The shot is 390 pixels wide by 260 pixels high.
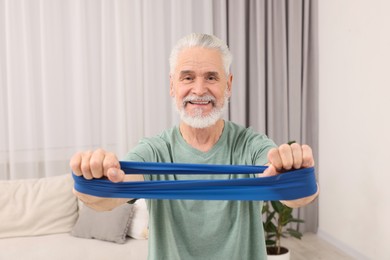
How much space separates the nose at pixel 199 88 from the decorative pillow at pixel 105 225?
2.02 meters

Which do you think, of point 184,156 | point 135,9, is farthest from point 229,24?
point 184,156

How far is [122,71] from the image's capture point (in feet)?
13.6

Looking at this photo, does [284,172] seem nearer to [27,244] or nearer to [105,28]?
[27,244]

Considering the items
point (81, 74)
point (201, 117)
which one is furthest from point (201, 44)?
point (81, 74)

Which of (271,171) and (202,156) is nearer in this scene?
(271,171)

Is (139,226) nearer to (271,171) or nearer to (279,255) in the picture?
(279,255)

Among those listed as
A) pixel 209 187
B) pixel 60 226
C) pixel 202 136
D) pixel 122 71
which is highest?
pixel 122 71

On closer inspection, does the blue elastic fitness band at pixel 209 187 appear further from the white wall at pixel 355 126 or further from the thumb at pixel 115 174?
the white wall at pixel 355 126

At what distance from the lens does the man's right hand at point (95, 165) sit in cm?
116

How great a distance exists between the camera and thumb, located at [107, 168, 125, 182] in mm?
1171

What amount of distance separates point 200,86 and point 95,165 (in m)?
0.53

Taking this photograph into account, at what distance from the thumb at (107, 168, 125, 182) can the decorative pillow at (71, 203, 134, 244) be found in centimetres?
220

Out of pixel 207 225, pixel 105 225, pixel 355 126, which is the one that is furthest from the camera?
pixel 355 126

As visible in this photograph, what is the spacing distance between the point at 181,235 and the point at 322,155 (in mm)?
3251
